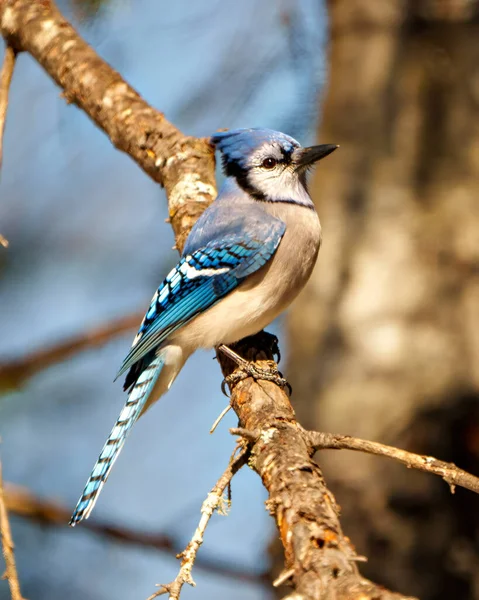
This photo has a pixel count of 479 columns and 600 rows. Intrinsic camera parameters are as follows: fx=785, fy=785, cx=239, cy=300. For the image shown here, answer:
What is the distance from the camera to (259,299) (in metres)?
2.45

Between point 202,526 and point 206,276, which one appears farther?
point 206,276

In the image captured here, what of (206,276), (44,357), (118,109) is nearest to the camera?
(206,276)

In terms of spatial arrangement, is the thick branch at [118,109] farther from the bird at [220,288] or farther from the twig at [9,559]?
the twig at [9,559]

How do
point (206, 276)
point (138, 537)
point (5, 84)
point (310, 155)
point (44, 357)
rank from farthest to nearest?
point (44, 357)
point (138, 537)
point (310, 155)
point (206, 276)
point (5, 84)

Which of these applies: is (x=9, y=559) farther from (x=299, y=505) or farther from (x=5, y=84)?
(x=5, y=84)

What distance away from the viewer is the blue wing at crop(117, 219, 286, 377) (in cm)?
248

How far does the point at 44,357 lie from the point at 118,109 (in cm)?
118

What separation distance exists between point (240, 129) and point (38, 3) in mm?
908

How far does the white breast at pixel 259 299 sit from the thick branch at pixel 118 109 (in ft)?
0.91

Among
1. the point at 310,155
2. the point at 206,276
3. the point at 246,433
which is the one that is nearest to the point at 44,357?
the point at 206,276

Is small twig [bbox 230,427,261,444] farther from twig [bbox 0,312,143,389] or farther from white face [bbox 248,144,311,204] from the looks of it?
twig [bbox 0,312,143,389]

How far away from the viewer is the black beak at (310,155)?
2.75 metres

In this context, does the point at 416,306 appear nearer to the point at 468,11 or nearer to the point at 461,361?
the point at 461,361

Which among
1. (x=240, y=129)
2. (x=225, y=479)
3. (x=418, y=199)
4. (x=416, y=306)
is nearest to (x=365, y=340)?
(x=416, y=306)
